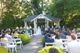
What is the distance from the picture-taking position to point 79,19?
5269cm

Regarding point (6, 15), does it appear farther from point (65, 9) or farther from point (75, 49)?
point (75, 49)

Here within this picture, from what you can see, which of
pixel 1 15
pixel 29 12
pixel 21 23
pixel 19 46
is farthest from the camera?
pixel 29 12

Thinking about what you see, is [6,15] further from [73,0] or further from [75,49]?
[75,49]

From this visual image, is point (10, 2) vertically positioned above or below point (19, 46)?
above

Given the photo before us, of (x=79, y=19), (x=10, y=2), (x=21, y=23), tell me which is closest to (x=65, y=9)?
(x=79, y=19)

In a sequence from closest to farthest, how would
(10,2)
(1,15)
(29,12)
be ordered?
(1,15) → (10,2) → (29,12)

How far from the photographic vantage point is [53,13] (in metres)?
53.6

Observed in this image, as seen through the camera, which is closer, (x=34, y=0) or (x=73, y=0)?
(x=73, y=0)

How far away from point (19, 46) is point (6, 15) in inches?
821

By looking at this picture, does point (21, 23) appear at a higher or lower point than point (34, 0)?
lower

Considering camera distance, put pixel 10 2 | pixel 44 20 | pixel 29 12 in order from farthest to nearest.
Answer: pixel 29 12 → pixel 44 20 → pixel 10 2

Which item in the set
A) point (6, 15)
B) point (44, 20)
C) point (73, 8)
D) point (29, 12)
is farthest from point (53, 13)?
point (29, 12)

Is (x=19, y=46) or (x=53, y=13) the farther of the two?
(x=53, y=13)

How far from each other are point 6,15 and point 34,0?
97.3 ft
